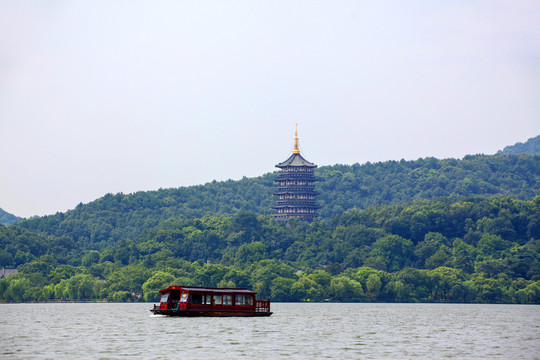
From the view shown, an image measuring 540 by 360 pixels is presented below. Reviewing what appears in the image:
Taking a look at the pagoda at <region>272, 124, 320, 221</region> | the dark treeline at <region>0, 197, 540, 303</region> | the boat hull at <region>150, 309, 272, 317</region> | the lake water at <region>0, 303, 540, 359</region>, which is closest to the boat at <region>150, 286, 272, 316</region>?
the boat hull at <region>150, 309, 272, 317</region>

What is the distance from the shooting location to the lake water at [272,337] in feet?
154

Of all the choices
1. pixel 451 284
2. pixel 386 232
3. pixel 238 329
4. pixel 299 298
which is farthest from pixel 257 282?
pixel 238 329

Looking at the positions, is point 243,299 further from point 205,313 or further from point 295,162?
point 295,162

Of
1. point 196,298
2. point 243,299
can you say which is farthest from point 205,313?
point 243,299

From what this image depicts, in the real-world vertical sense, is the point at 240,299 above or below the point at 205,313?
above

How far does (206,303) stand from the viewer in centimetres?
7594

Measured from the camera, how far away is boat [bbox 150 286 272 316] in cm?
7419

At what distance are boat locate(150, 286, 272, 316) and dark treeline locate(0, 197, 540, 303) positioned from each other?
36.4 metres

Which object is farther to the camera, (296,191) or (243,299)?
(296,191)

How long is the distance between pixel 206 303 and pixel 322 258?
62155 mm

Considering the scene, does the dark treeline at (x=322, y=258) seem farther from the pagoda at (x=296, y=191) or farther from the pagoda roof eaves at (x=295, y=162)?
the pagoda roof eaves at (x=295, y=162)

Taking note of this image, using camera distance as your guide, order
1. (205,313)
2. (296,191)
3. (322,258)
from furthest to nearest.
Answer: (296,191) → (322,258) → (205,313)

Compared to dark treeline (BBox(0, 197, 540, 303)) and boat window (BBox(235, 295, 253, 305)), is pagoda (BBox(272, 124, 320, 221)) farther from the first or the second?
boat window (BBox(235, 295, 253, 305))

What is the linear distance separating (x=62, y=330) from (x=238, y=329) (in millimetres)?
12125
